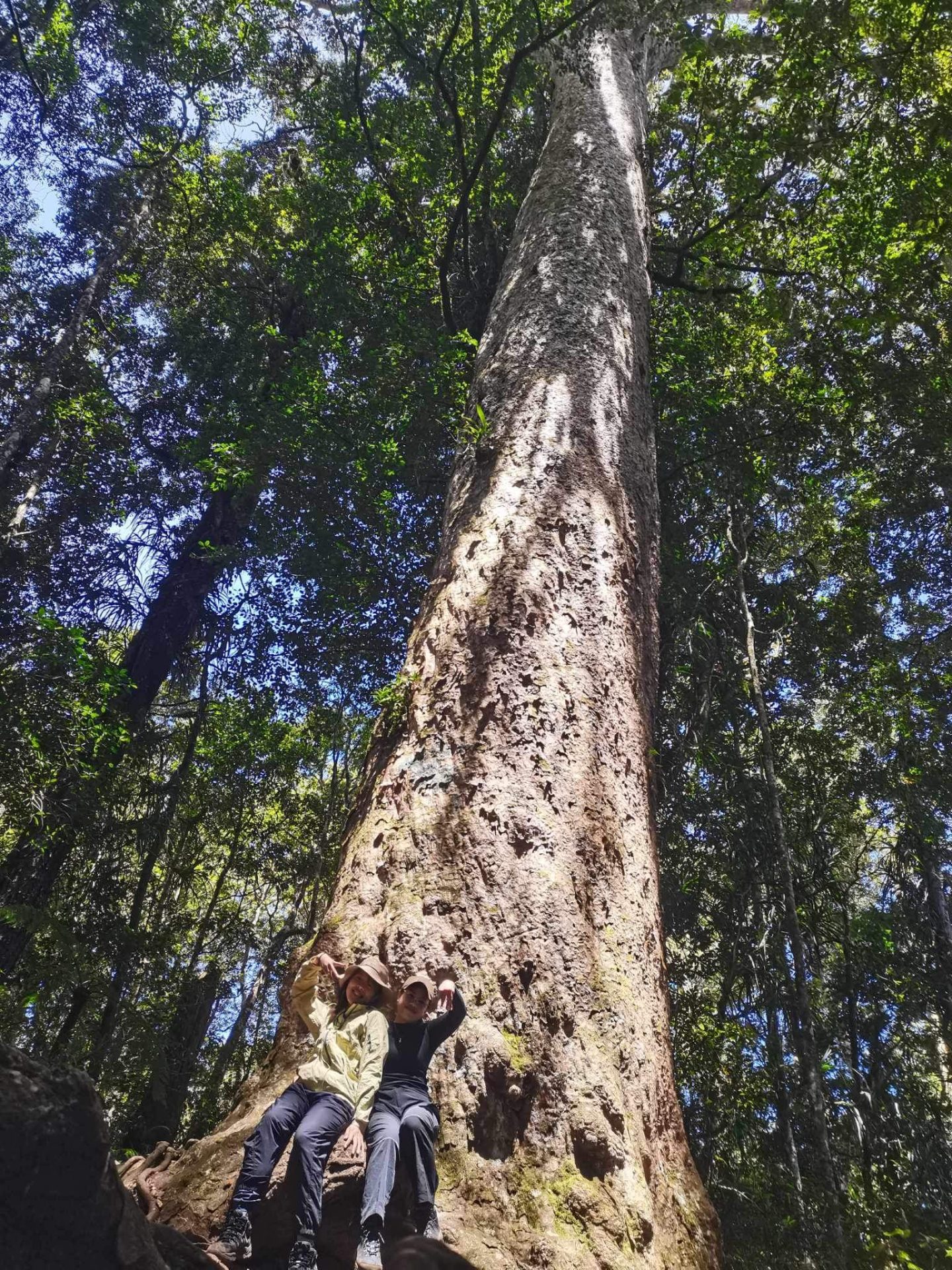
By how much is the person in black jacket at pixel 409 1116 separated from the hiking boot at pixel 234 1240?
12.1 inches

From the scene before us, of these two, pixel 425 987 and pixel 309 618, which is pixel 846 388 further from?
pixel 425 987

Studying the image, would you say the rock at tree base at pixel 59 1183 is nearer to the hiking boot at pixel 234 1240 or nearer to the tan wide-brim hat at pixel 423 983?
the hiking boot at pixel 234 1240

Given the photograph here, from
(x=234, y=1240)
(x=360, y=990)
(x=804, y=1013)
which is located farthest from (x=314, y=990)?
(x=804, y=1013)

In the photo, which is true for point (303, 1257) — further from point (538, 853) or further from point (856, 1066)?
point (856, 1066)

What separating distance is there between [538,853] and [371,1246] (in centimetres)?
123

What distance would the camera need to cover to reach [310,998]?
2781 mm

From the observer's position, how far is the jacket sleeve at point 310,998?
272cm

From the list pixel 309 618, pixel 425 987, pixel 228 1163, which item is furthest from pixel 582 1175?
pixel 309 618

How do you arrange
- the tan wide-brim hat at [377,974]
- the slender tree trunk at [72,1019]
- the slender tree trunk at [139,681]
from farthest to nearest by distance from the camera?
the slender tree trunk at [72,1019], the slender tree trunk at [139,681], the tan wide-brim hat at [377,974]

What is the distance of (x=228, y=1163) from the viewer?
2.39 meters

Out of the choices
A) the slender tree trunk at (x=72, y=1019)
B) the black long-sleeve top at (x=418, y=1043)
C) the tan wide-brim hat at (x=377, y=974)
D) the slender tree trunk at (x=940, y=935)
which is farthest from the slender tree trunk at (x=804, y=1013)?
the slender tree trunk at (x=72, y=1019)

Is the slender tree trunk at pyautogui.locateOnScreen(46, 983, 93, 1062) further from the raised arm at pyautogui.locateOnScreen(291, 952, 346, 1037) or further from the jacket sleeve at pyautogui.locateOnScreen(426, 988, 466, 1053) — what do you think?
the jacket sleeve at pyautogui.locateOnScreen(426, 988, 466, 1053)

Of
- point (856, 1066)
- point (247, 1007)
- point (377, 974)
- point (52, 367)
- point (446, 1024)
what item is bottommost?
point (446, 1024)

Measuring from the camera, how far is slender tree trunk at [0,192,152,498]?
9.38 m
